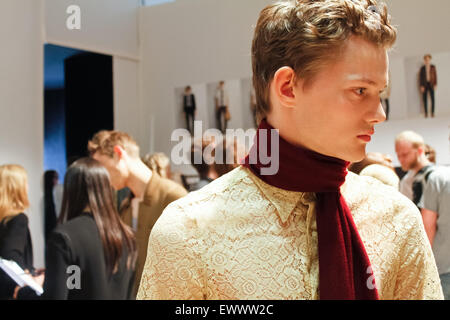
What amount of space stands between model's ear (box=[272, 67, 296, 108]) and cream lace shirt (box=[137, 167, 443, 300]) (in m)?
0.15

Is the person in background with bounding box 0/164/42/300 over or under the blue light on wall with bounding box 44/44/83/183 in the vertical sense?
under

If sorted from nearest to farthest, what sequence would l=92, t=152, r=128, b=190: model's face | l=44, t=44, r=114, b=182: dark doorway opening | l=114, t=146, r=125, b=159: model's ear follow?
l=92, t=152, r=128, b=190: model's face, l=114, t=146, r=125, b=159: model's ear, l=44, t=44, r=114, b=182: dark doorway opening

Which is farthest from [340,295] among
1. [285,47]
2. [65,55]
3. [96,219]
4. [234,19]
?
[65,55]

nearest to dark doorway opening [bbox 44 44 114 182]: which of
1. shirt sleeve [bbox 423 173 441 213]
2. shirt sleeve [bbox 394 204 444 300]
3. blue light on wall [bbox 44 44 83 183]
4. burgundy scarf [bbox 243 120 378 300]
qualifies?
blue light on wall [bbox 44 44 83 183]

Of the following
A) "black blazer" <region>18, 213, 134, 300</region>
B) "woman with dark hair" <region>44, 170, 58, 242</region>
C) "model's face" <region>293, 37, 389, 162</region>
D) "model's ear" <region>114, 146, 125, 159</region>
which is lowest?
"black blazer" <region>18, 213, 134, 300</region>

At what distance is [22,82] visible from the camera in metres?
1.79

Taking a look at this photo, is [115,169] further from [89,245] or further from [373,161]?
[373,161]

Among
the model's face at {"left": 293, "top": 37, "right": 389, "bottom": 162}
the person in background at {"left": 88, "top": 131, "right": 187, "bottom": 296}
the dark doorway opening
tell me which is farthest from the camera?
the dark doorway opening

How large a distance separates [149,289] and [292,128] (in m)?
0.35

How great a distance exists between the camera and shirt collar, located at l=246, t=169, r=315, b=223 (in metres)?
0.83

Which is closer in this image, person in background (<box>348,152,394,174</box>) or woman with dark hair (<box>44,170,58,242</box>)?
person in background (<box>348,152,394,174</box>)

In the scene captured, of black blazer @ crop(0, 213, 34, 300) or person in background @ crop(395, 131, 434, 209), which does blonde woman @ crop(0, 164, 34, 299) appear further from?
person in background @ crop(395, 131, 434, 209)

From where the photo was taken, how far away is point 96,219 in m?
1.90

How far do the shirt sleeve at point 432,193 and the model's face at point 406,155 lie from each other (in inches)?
9.0
